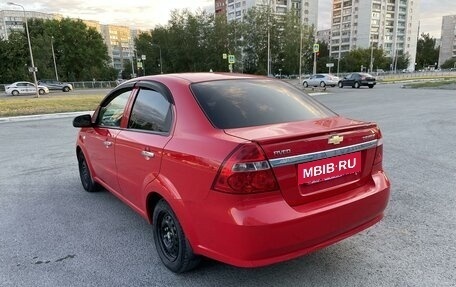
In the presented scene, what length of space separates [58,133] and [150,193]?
29.8 feet

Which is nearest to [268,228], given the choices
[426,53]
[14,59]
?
[14,59]

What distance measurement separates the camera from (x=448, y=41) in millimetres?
151750

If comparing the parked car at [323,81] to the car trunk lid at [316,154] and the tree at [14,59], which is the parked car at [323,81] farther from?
the tree at [14,59]

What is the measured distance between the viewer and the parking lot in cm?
294

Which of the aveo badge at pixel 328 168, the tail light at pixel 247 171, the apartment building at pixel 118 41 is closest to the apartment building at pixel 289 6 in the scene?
the apartment building at pixel 118 41

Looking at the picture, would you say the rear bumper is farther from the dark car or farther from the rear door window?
the dark car

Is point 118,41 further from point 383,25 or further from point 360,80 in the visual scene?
point 360,80

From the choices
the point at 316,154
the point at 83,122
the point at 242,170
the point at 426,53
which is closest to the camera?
the point at 242,170

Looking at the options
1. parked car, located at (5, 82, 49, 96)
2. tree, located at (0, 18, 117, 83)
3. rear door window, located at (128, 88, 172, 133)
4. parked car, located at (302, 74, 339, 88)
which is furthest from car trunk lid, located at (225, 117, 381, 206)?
tree, located at (0, 18, 117, 83)

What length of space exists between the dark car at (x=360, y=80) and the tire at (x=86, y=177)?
3380 centimetres

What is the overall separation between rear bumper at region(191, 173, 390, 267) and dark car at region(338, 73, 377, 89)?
3491 centimetres

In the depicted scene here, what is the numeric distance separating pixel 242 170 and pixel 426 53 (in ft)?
557

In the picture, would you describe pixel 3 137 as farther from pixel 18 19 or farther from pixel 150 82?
pixel 18 19

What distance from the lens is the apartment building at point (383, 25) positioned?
442 ft
